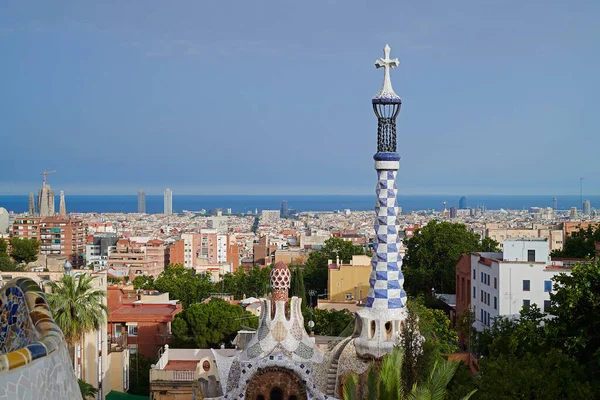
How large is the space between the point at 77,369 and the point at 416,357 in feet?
39.9

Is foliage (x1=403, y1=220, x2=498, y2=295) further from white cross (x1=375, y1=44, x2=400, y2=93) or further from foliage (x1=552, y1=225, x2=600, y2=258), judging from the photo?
white cross (x1=375, y1=44, x2=400, y2=93)

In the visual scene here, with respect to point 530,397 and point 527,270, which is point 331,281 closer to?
point 527,270

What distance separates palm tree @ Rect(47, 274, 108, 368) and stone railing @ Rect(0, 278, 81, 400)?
15439 mm

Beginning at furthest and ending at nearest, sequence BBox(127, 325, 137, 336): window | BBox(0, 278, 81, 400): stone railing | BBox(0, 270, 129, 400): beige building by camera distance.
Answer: BBox(127, 325, 137, 336): window < BBox(0, 270, 129, 400): beige building < BBox(0, 278, 81, 400): stone railing

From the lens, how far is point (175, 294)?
47688 millimetres

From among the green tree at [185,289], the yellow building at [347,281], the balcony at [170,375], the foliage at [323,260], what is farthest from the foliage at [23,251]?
the balcony at [170,375]

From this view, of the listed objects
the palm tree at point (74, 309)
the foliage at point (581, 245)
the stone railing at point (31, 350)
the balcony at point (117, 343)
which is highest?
the stone railing at point (31, 350)

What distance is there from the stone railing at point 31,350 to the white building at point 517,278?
2819 cm

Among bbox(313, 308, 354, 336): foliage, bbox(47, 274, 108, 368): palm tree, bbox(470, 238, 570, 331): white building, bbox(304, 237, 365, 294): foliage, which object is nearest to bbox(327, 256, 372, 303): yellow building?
bbox(304, 237, 365, 294): foliage

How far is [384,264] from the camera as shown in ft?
54.5

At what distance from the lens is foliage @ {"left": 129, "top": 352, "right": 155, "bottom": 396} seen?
28278 millimetres

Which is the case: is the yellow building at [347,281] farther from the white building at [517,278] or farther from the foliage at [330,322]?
the foliage at [330,322]

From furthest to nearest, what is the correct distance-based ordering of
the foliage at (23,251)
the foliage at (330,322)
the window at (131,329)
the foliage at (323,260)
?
the foliage at (323,260) < the foliage at (23,251) < the window at (131,329) < the foliage at (330,322)

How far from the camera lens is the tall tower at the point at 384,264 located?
16.0 metres
